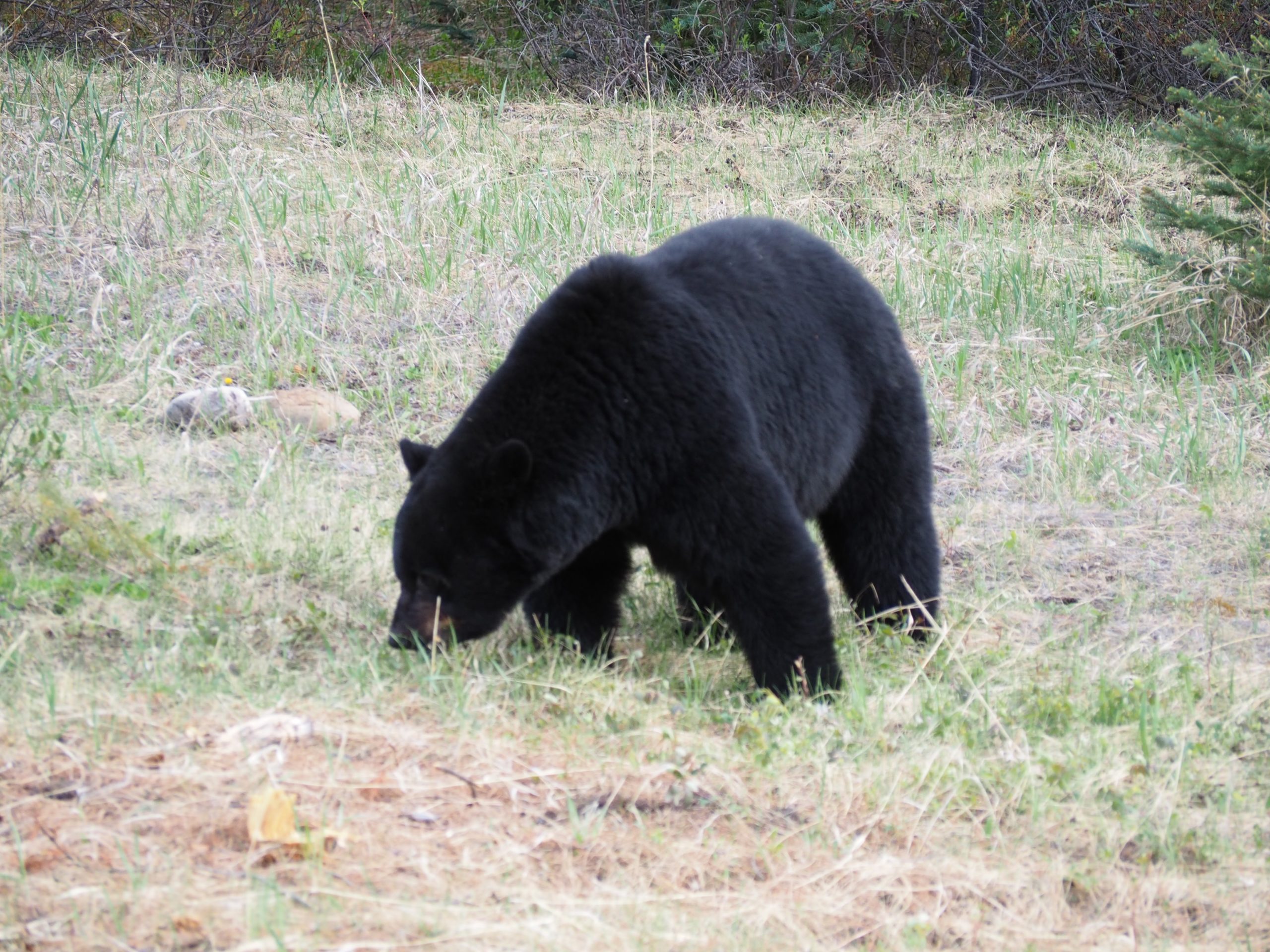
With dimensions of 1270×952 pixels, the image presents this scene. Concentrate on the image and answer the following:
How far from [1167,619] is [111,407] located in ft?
14.6

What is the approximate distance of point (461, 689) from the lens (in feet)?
11.3

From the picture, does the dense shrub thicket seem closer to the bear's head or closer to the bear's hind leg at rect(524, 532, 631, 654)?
the bear's hind leg at rect(524, 532, 631, 654)

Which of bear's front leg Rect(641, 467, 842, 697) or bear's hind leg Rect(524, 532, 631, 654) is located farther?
bear's hind leg Rect(524, 532, 631, 654)

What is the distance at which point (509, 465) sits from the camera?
346 centimetres

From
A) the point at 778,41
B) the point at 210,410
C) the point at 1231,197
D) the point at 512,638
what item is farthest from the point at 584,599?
the point at 778,41

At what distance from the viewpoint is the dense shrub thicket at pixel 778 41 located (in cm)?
1228

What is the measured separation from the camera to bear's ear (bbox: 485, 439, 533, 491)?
11.2 ft

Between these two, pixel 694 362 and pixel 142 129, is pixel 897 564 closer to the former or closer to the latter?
pixel 694 362

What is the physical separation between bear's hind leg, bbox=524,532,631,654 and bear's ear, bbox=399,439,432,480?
557mm

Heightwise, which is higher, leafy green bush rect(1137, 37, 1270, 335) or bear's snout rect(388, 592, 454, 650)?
leafy green bush rect(1137, 37, 1270, 335)

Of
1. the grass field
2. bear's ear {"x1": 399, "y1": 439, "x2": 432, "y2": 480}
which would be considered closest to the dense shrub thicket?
the grass field

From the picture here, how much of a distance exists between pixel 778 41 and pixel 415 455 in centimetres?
1068

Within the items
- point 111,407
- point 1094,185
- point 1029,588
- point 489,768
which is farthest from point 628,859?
point 1094,185

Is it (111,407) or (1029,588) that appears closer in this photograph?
(1029,588)
